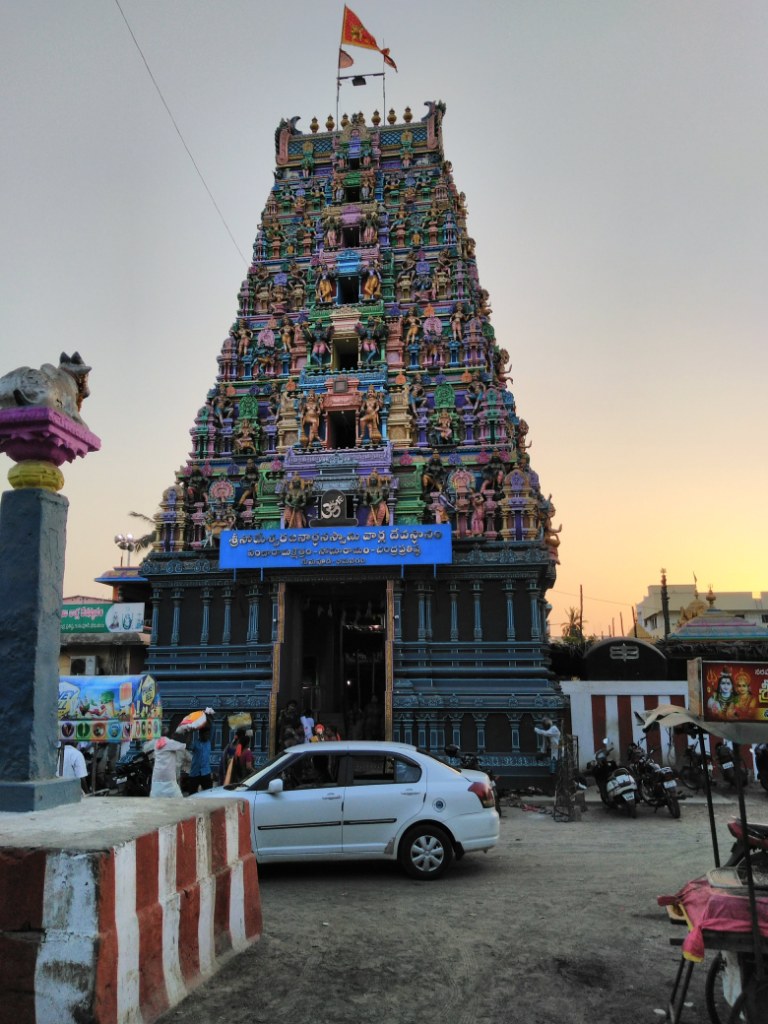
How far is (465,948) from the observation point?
19.0 ft

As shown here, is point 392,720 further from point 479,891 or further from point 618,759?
point 479,891

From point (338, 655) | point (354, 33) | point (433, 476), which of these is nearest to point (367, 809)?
point (433, 476)

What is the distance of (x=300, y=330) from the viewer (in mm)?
21891

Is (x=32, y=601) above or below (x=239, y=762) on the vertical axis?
above

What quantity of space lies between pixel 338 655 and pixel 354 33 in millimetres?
21680

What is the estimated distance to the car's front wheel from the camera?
8.23 metres

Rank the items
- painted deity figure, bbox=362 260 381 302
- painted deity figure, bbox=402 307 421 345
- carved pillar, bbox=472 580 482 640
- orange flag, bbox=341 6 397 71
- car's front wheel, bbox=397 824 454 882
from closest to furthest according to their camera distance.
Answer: car's front wheel, bbox=397 824 454 882, carved pillar, bbox=472 580 482 640, painted deity figure, bbox=402 307 421 345, painted deity figure, bbox=362 260 381 302, orange flag, bbox=341 6 397 71

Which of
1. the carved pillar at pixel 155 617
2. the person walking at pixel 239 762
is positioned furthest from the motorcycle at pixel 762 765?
the carved pillar at pixel 155 617

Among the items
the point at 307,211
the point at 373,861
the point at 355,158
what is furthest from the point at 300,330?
the point at 373,861

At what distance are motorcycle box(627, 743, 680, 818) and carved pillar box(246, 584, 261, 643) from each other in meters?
9.21

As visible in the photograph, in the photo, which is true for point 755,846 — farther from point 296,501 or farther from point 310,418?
point 310,418

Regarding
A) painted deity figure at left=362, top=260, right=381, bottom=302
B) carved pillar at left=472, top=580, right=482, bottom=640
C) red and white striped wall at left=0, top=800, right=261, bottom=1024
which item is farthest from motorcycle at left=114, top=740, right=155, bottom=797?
painted deity figure at left=362, top=260, right=381, bottom=302

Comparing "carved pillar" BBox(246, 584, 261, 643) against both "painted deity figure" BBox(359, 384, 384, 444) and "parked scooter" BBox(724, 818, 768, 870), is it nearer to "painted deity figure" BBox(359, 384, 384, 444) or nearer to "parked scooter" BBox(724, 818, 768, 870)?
"painted deity figure" BBox(359, 384, 384, 444)

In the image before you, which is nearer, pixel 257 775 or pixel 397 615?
pixel 257 775
